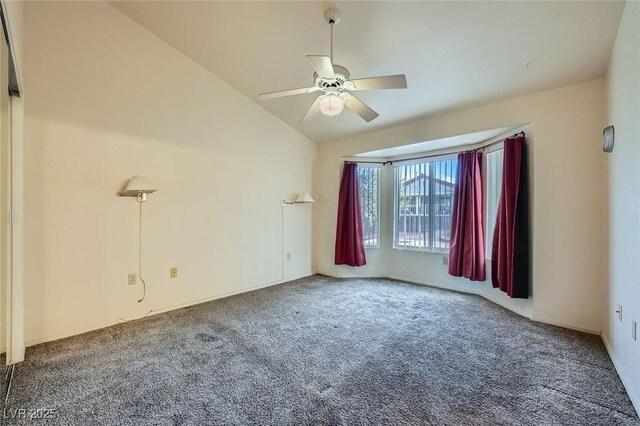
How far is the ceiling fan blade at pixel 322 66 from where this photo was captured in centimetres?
187

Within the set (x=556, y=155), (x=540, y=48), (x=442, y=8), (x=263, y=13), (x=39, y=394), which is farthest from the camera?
(x=556, y=155)

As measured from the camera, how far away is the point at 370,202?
5012 mm

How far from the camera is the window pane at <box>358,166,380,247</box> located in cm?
500

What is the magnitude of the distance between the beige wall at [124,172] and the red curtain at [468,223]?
2.69 m

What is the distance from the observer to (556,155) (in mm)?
2912

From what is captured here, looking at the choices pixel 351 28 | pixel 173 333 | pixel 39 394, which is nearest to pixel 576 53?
pixel 351 28

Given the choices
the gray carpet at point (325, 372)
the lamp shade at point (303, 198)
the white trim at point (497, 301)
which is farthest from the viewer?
the lamp shade at point (303, 198)

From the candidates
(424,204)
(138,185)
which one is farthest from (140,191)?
(424,204)

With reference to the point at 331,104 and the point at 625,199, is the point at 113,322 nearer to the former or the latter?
the point at 331,104

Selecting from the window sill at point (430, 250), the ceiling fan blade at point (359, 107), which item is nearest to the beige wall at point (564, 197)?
the window sill at point (430, 250)

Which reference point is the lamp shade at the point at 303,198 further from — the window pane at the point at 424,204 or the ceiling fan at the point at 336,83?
the ceiling fan at the point at 336,83

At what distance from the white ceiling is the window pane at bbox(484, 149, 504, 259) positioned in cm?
79

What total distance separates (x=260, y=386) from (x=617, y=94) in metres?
3.36

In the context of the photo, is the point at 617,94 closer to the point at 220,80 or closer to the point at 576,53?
the point at 576,53
